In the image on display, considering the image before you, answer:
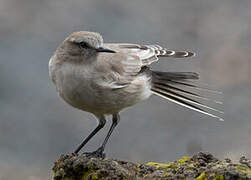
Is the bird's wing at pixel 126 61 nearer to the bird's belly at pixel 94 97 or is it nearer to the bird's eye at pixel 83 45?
the bird's belly at pixel 94 97

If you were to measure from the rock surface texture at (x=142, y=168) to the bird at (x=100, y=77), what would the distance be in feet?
2.97

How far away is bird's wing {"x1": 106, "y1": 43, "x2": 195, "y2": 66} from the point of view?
621cm

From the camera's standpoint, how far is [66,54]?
5371 millimetres

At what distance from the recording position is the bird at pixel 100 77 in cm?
522

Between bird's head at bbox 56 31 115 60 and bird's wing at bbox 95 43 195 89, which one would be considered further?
bird's wing at bbox 95 43 195 89

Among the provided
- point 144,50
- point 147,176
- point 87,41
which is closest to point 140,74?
point 144,50

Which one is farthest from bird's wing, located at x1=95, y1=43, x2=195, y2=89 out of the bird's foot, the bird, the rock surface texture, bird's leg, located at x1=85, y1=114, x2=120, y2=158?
the rock surface texture

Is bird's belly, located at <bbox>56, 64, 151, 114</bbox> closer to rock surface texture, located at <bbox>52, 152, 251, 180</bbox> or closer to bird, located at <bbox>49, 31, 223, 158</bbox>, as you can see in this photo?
bird, located at <bbox>49, 31, 223, 158</bbox>

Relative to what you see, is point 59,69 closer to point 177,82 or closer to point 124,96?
point 124,96

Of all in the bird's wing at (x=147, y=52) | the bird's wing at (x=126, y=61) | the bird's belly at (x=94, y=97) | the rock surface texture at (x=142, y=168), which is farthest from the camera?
the bird's wing at (x=147, y=52)

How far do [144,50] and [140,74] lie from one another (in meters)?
0.48

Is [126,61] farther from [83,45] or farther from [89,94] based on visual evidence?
[89,94]

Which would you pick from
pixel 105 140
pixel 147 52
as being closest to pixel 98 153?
pixel 105 140

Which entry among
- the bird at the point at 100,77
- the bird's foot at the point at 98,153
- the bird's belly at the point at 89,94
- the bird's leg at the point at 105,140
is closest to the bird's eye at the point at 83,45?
the bird at the point at 100,77
